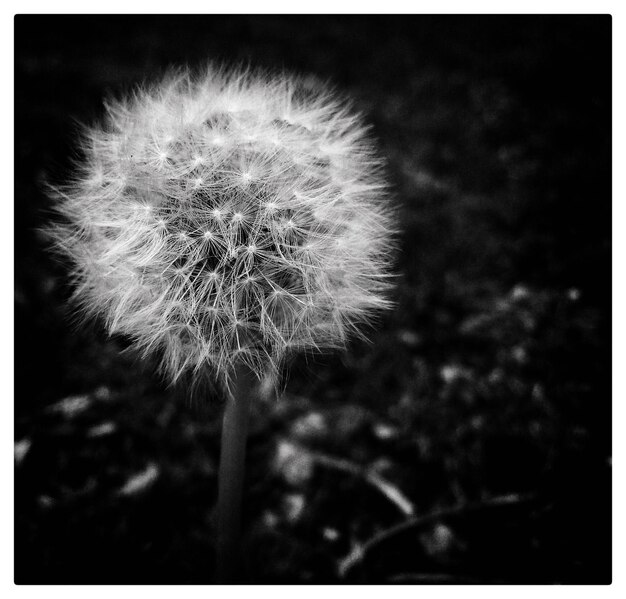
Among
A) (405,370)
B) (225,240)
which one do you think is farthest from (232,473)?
(405,370)

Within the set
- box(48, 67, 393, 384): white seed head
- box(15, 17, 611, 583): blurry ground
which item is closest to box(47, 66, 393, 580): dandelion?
box(48, 67, 393, 384): white seed head

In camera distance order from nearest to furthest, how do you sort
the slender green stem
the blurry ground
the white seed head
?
the white seed head < the slender green stem < the blurry ground

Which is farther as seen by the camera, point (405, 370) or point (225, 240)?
point (405, 370)

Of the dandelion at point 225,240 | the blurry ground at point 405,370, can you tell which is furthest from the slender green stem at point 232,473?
the blurry ground at point 405,370

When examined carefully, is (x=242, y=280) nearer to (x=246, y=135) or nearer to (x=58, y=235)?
(x=246, y=135)

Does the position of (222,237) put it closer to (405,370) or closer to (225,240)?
(225,240)

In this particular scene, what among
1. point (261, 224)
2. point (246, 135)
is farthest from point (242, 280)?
point (246, 135)

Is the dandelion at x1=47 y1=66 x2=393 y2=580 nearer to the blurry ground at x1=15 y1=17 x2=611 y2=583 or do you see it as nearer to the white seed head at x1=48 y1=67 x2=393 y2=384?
the white seed head at x1=48 y1=67 x2=393 y2=384
